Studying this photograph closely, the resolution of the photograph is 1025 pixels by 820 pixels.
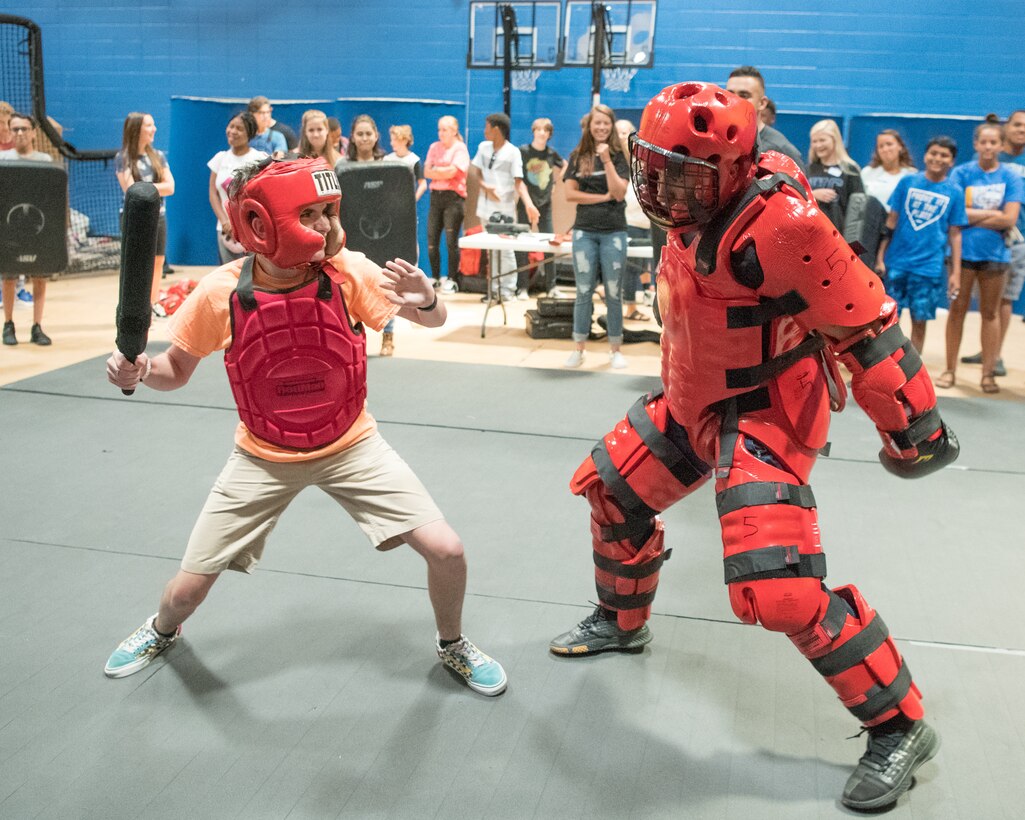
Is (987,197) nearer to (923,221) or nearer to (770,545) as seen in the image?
(923,221)

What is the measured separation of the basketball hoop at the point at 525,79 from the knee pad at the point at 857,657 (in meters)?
9.62

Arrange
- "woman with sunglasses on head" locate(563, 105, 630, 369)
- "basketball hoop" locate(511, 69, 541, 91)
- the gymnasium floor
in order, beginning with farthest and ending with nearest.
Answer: "basketball hoop" locate(511, 69, 541, 91)
"woman with sunglasses on head" locate(563, 105, 630, 369)
the gymnasium floor

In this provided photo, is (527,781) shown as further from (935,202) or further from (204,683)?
(935,202)

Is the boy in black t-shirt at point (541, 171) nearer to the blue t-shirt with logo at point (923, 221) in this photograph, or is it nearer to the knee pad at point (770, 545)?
the blue t-shirt with logo at point (923, 221)

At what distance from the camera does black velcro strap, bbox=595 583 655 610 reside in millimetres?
3027

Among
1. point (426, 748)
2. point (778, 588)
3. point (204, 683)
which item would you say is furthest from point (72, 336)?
point (778, 588)

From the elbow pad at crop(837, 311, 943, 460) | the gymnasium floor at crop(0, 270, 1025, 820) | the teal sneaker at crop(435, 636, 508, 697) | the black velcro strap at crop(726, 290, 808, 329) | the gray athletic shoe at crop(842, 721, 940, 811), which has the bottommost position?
the gymnasium floor at crop(0, 270, 1025, 820)

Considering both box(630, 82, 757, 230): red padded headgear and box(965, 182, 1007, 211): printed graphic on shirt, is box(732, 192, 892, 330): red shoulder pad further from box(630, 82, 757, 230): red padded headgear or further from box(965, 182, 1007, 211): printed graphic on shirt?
box(965, 182, 1007, 211): printed graphic on shirt

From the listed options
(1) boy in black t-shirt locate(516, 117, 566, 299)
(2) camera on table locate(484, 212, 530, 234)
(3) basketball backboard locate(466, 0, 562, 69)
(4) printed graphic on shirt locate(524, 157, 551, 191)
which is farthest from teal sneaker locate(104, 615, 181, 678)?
(3) basketball backboard locate(466, 0, 562, 69)

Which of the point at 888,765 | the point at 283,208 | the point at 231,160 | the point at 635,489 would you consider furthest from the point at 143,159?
the point at 888,765

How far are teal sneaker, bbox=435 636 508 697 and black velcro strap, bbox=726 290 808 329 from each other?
4.07 feet

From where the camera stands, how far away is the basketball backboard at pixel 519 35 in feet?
36.1

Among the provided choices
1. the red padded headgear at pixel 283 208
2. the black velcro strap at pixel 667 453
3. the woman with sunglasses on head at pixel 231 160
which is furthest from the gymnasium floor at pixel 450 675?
the woman with sunglasses on head at pixel 231 160

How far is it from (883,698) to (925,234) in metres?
4.97
